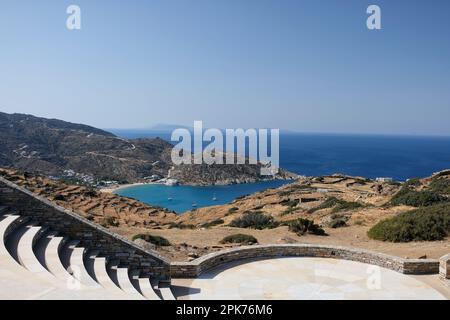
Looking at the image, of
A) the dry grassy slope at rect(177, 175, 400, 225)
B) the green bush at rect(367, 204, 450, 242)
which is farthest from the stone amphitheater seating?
the dry grassy slope at rect(177, 175, 400, 225)

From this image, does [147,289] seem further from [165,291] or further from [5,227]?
[5,227]

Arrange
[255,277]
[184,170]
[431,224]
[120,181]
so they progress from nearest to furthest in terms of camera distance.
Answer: [255,277] → [431,224] → [120,181] → [184,170]

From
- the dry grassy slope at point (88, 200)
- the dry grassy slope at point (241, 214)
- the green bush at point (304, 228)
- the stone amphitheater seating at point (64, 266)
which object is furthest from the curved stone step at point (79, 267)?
the dry grassy slope at point (88, 200)

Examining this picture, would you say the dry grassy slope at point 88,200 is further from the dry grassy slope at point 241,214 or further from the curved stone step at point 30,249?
the curved stone step at point 30,249

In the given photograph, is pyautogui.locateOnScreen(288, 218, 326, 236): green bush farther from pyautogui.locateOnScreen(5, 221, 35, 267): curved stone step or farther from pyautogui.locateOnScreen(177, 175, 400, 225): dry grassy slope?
pyautogui.locateOnScreen(5, 221, 35, 267): curved stone step

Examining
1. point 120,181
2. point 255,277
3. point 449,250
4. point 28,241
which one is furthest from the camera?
point 120,181

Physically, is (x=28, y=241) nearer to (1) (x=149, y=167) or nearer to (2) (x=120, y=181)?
(2) (x=120, y=181)
